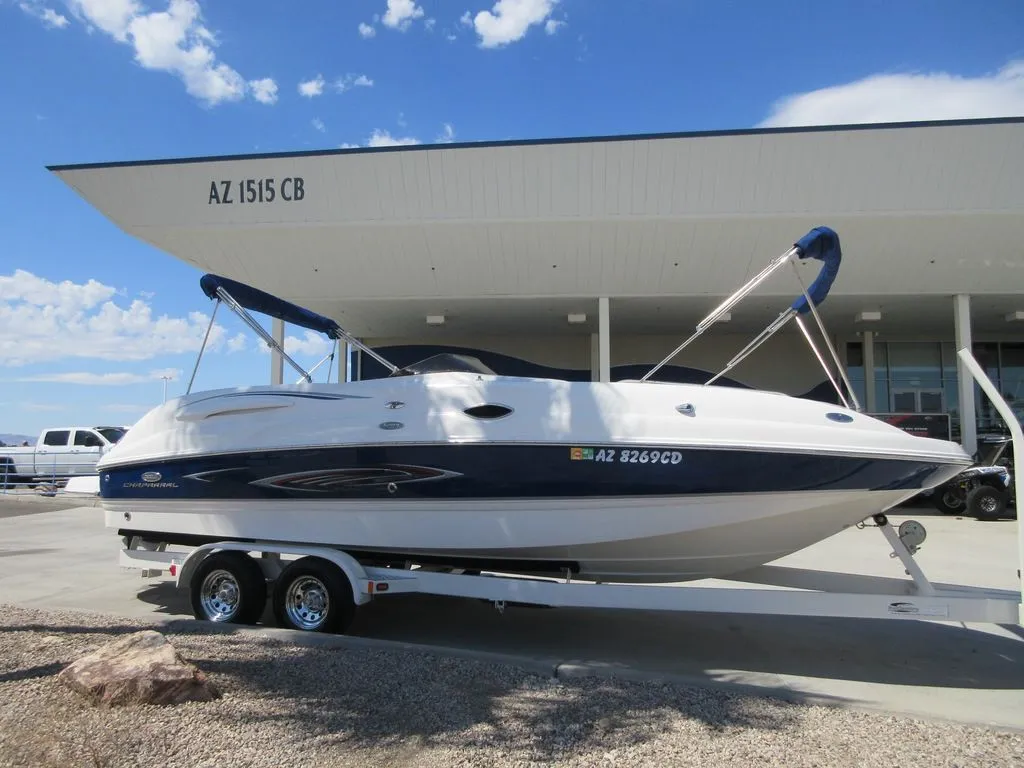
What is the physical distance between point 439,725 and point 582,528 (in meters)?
2.03

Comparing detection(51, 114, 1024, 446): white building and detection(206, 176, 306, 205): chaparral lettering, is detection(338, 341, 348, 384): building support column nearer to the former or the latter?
detection(51, 114, 1024, 446): white building

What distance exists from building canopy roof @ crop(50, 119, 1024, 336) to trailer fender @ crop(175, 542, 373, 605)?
11836mm

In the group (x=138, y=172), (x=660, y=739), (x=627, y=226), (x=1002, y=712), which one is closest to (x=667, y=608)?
(x=660, y=739)

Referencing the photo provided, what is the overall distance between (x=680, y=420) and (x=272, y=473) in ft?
10.9

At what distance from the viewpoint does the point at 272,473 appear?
5.93 m

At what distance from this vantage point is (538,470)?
5.34 meters

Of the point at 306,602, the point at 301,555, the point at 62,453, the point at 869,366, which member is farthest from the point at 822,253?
the point at 62,453

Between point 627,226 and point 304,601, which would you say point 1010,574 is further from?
point 627,226

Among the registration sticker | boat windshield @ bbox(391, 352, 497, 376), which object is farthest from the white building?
the registration sticker

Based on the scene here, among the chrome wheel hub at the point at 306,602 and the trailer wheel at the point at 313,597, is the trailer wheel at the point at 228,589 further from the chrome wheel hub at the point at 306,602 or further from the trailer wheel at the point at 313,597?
Answer: the chrome wheel hub at the point at 306,602

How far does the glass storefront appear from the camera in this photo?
24.8m

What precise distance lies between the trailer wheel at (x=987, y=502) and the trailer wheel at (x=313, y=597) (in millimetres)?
13975

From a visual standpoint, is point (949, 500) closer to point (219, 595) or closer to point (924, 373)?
point (924, 373)

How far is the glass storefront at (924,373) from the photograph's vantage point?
24.8m
